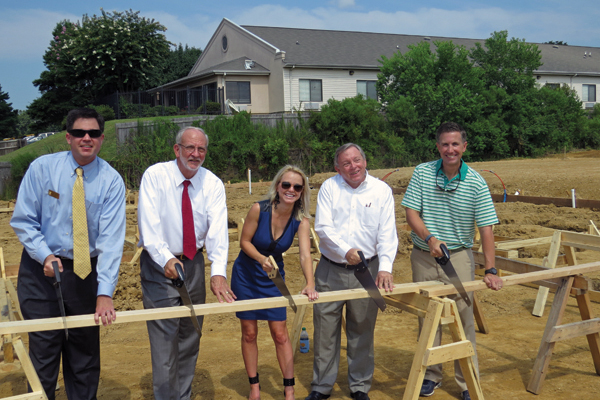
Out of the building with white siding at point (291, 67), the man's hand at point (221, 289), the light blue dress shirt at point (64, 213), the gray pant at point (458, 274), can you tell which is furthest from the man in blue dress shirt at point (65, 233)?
the building with white siding at point (291, 67)

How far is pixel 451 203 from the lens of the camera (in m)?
4.63

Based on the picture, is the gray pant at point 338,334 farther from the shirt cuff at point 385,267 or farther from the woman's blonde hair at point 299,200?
the woman's blonde hair at point 299,200

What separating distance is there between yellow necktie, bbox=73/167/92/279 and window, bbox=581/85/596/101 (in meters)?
41.9

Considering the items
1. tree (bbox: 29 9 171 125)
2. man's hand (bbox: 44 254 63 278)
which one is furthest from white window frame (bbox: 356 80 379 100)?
man's hand (bbox: 44 254 63 278)

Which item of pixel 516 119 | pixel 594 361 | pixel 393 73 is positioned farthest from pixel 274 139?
pixel 594 361

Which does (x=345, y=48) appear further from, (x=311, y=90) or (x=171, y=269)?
(x=171, y=269)

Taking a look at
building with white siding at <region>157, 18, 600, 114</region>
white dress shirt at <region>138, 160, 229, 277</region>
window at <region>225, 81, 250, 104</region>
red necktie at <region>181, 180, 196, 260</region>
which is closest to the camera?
white dress shirt at <region>138, 160, 229, 277</region>

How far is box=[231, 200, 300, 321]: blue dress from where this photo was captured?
430cm

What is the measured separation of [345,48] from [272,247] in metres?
31.7

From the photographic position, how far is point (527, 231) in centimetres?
1145

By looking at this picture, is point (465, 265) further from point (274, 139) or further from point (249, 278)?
point (274, 139)

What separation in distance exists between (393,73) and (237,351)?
84.5ft

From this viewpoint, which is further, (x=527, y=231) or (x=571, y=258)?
(x=527, y=231)

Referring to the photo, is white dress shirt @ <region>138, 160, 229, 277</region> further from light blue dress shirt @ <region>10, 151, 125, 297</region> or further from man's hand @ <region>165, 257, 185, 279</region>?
light blue dress shirt @ <region>10, 151, 125, 297</region>
